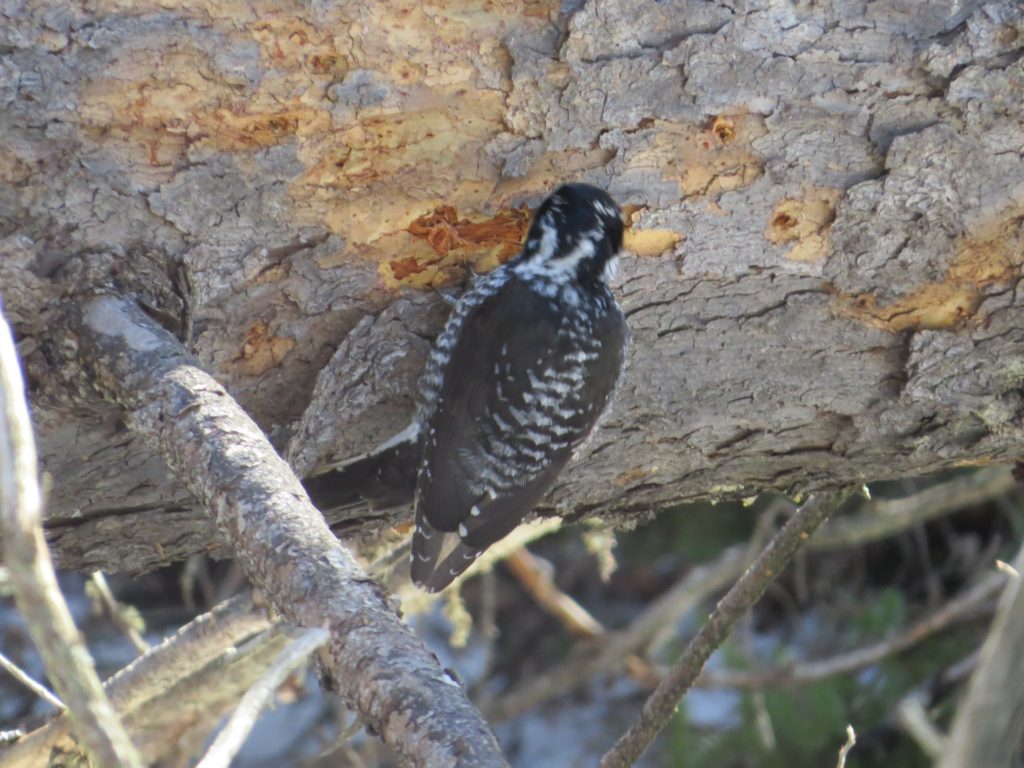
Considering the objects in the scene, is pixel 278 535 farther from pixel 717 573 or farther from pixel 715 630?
pixel 717 573

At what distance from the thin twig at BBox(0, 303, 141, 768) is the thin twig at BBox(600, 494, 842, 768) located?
1503mm

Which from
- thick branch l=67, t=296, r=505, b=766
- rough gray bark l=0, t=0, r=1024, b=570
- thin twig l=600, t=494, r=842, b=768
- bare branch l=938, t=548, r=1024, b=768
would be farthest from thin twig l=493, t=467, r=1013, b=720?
bare branch l=938, t=548, r=1024, b=768

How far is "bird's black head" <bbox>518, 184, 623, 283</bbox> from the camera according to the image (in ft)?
8.13

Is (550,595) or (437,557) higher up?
(437,557)

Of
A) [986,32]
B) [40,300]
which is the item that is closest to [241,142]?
[40,300]

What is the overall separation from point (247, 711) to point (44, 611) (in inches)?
9.1

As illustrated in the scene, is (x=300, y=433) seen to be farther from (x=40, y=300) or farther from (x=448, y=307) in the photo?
(x=40, y=300)

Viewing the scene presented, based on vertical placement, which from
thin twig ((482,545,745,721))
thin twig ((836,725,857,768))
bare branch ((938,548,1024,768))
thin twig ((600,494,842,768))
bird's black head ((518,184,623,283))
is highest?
bird's black head ((518,184,623,283))

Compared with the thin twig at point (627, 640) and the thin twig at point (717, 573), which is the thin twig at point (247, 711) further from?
the thin twig at point (627, 640)

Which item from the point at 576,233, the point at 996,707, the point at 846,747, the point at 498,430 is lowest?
the point at 846,747

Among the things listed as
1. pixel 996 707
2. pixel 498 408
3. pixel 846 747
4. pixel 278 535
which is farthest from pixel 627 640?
pixel 996 707

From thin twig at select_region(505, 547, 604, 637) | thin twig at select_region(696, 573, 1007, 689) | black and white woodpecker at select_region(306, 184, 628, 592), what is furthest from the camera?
thin twig at select_region(505, 547, 604, 637)

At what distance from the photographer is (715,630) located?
2701mm

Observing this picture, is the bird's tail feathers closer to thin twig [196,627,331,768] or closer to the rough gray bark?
the rough gray bark
